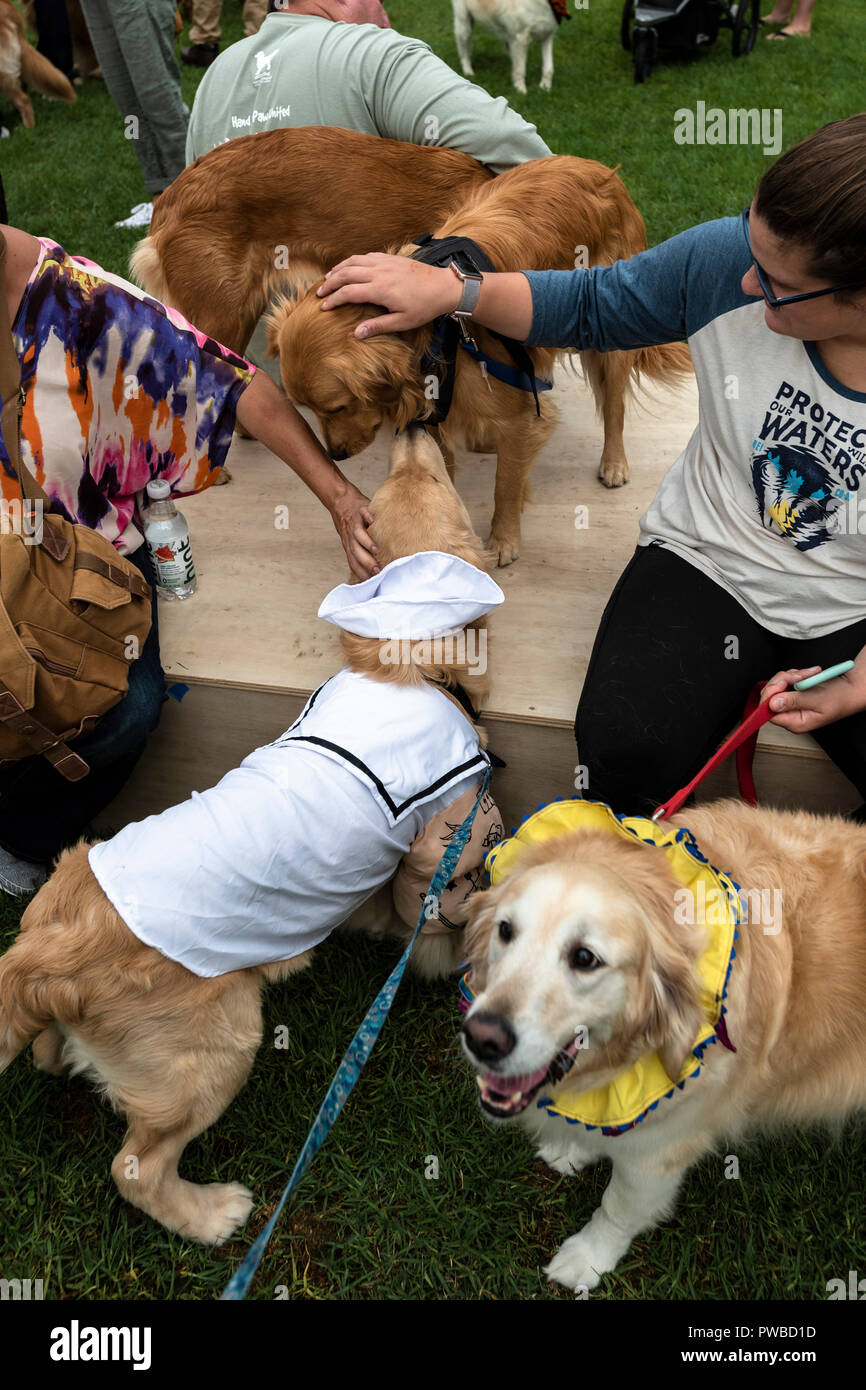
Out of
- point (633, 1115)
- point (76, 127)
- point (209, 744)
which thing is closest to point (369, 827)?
point (633, 1115)

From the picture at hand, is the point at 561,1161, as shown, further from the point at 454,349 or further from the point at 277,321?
the point at 277,321

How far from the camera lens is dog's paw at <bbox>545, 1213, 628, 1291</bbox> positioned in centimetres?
166

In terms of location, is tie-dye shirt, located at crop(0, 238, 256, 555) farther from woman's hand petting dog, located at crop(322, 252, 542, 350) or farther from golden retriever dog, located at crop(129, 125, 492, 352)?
golden retriever dog, located at crop(129, 125, 492, 352)

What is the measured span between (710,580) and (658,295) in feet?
1.95

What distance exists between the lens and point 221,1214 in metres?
1.77

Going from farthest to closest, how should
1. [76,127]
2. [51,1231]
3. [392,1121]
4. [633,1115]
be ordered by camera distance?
[76,127] → [392,1121] → [51,1231] → [633,1115]

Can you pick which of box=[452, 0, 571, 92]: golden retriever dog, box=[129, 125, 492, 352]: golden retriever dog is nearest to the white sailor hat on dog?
box=[129, 125, 492, 352]: golden retriever dog

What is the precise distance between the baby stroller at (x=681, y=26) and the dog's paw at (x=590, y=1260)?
25.6 feet

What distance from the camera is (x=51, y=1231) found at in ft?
5.87

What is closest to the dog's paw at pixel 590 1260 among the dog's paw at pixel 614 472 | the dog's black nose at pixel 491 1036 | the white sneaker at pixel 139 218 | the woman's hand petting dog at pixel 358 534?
the dog's black nose at pixel 491 1036

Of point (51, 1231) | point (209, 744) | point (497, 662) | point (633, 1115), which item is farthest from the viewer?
point (209, 744)

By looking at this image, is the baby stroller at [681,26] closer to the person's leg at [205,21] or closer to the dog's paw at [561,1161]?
the person's leg at [205,21]

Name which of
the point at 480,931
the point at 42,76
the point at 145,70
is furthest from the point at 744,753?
the point at 42,76
